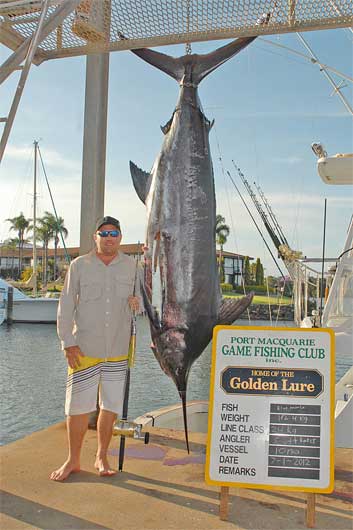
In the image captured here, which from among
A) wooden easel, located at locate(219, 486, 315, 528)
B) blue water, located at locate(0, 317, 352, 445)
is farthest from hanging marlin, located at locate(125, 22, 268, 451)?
blue water, located at locate(0, 317, 352, 445)

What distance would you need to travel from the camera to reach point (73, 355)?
2.67m

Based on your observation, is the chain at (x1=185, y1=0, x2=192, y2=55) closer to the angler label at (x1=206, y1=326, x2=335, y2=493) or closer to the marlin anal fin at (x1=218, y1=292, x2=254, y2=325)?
the marlin anal fin at (x1=218, y1=292, x2=254, y2=325)

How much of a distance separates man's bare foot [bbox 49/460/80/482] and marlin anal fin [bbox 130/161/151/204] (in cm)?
139

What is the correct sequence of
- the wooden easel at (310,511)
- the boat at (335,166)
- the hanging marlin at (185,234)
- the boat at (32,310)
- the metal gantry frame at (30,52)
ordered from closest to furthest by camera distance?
the metal gantry frame at (30,52), the wooden easel at (310,511), the hanging marlin at (185,234), the boat at (335,166), the boat at (32,310)

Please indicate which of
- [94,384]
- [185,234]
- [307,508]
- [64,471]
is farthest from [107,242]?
[307,508]

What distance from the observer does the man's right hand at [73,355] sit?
2.67 metres

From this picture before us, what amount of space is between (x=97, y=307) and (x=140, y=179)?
27.4 inches

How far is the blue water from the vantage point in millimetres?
9086

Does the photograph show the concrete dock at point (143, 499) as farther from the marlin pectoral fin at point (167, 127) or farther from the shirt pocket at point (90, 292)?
the marlin pectoral fin at point (167, 127)

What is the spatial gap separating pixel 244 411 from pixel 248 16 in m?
1.94

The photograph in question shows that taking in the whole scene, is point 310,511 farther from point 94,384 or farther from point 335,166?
point 335,166

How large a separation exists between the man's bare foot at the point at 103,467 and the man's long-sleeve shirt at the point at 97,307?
0.55 m

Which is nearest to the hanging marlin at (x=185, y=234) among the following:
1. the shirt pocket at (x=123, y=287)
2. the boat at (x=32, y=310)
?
the shirt pocket at (x=123, y=287)

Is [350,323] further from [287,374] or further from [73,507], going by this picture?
[73,507]
